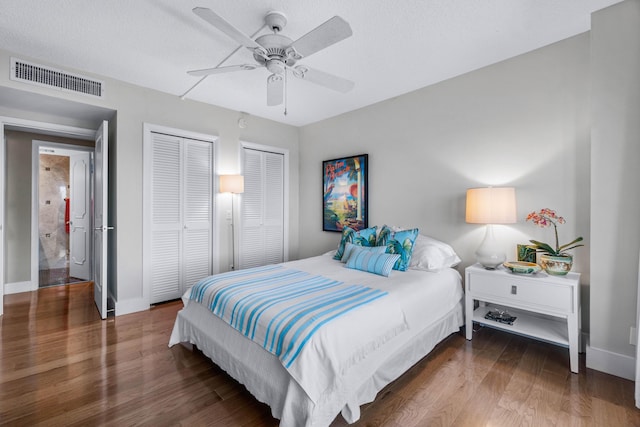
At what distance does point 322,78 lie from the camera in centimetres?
225

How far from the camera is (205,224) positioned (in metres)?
3.94

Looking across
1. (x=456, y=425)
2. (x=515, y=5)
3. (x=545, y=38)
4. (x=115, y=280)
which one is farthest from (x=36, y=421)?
(x=545, y=38)

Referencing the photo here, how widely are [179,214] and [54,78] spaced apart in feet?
5.84

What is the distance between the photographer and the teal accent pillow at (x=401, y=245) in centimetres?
274

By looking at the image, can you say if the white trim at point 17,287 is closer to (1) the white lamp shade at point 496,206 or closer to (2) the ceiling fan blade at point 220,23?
(2) the ceiling fan blade at point 220,23

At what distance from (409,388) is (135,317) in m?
2.91

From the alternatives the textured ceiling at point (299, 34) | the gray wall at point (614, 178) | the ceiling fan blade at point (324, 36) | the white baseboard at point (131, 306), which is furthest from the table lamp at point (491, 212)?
the white baseboard at point (131, 306)

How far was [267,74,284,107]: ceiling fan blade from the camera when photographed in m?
2.31

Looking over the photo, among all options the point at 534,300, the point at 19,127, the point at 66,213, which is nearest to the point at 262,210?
the point at 19,127

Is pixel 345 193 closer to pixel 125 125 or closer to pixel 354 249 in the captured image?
pixel 354 249

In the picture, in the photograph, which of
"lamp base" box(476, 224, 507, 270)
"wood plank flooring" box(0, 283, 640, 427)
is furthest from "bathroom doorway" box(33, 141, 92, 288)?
"lamp base" box(476, 224, 507, 270)

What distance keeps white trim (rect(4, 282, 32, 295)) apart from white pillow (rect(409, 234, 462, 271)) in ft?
17.3

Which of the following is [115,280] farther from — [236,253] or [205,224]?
[236,253]

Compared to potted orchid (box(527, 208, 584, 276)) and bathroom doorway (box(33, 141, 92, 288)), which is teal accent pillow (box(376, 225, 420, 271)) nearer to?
potted orchid (box(527, 208, 584, 276))
